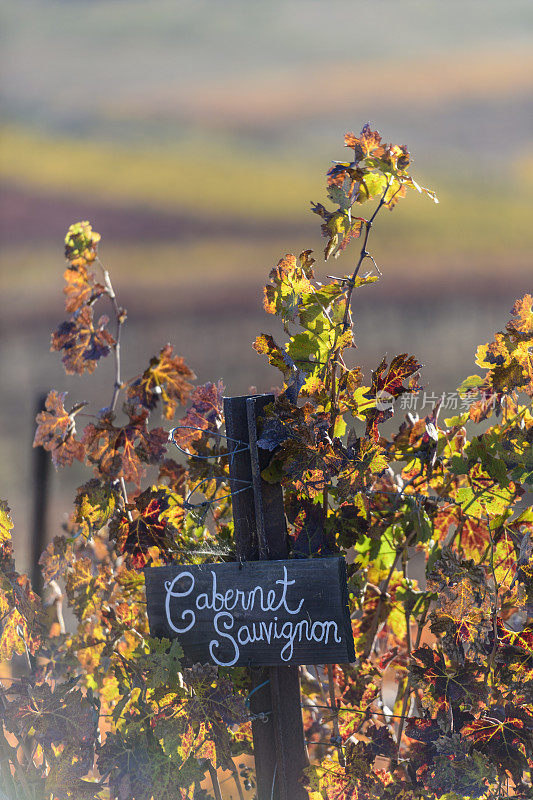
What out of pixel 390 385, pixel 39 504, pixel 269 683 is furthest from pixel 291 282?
pixel 39 504

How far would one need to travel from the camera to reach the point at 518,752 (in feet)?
2.60

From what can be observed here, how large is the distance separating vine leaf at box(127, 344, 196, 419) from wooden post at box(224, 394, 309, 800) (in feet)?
0.45

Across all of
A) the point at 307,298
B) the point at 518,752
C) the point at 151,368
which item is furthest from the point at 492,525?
the point at 151,368

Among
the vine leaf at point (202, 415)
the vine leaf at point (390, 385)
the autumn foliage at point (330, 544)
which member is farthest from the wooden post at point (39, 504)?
the vine leaf at point (390, 385)

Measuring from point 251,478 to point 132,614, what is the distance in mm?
312

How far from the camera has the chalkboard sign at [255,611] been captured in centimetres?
80

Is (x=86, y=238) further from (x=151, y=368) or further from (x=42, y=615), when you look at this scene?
(x=42, y=615)

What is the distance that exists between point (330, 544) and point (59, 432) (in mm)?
385

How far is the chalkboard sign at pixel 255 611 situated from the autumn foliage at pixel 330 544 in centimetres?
4

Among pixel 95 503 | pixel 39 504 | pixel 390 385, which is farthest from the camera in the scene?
pixel 39 504

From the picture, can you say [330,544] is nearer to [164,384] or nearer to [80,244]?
[164,384]

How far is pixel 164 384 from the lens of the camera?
99 centimetres

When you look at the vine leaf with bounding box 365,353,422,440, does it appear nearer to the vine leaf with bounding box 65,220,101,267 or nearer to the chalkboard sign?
the chalkboard sign

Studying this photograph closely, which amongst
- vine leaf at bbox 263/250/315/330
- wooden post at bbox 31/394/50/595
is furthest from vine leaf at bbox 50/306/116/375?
wooden post at bbox 31/394/50/595
